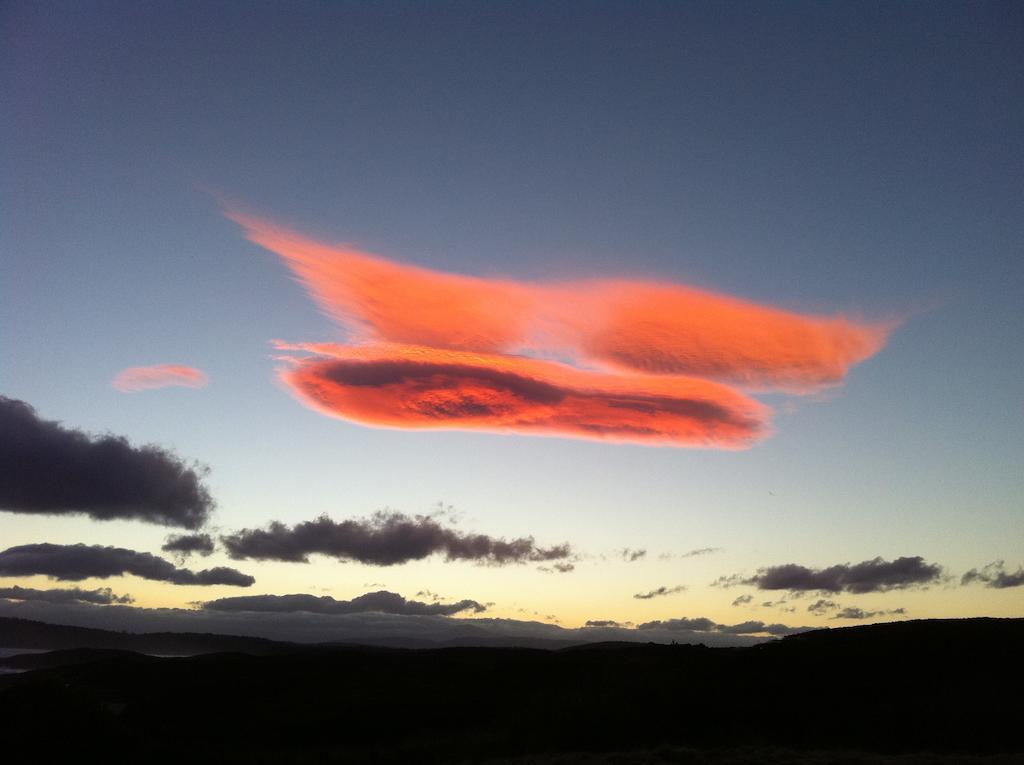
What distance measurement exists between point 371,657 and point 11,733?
86.6 metres

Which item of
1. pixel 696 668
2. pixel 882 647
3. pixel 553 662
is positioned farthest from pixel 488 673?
pixel 882 647

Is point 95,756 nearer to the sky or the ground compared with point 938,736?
nearer to the ground

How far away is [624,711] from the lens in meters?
42.9

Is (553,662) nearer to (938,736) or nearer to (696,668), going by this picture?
(696,668)

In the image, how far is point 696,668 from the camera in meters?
54.6

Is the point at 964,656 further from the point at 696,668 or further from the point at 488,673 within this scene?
the point at 488,673

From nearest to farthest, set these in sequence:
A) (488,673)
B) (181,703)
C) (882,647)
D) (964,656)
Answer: (964,656)
(882,647)
(181,703)
(488,673)

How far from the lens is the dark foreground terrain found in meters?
33.8

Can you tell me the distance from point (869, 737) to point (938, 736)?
2.95 metres

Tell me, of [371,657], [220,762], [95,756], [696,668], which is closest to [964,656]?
[696,668]

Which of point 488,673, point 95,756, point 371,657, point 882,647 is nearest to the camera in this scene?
point 95,756

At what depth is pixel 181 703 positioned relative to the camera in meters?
73.3

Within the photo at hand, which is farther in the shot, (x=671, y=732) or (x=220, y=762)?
(x=220, y=762)

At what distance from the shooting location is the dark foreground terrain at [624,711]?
33.8m
